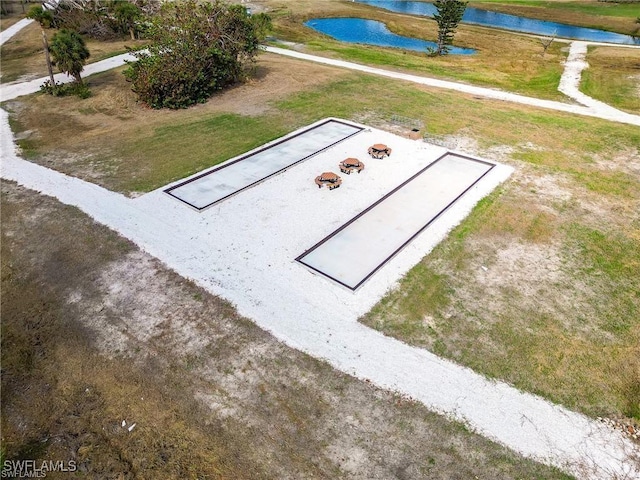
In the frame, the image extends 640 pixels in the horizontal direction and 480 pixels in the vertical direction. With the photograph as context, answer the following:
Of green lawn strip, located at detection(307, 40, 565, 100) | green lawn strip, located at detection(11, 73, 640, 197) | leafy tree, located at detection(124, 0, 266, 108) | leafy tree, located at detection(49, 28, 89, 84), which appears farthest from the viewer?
green lawn strip, located at detection(307, 40, 565, 100)

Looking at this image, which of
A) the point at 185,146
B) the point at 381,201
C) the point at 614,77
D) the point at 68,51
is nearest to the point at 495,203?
the point at 381,201

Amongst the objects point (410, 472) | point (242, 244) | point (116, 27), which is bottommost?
point (410, 472)

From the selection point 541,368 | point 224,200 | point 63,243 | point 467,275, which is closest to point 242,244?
point 224,200

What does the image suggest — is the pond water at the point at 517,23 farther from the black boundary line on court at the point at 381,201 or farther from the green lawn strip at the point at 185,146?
the green lawn strip at the point at 185,146

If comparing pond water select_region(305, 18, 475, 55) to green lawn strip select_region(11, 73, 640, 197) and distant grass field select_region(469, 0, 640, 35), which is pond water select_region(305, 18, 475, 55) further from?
distant grass field select_region(469, 0, 640, 35)

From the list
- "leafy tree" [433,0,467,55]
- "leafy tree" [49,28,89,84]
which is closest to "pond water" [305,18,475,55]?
"leafy tree" [433,0,467,55]

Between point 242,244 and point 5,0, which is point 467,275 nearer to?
point 242,244
